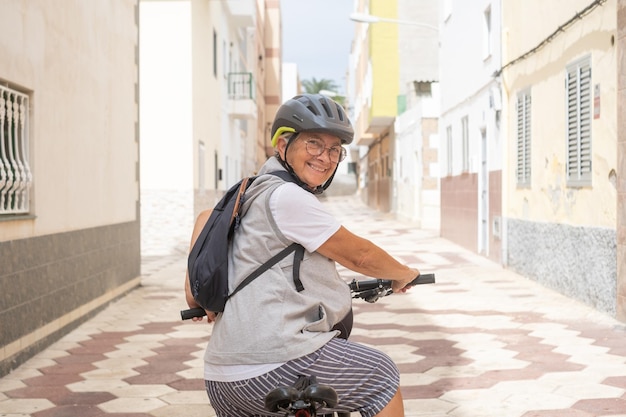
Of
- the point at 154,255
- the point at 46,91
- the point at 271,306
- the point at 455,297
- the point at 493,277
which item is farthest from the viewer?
the point at 154,255

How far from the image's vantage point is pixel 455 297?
10.6 metres

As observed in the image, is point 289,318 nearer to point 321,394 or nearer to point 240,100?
point 321,394

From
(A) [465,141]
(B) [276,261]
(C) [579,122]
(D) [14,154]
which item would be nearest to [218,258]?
(B) [276,261]

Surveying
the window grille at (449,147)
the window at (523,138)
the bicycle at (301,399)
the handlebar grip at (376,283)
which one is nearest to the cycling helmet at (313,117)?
the handlebar grip at (376,283)

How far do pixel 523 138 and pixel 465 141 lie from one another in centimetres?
562

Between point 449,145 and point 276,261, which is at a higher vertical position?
point 449,145

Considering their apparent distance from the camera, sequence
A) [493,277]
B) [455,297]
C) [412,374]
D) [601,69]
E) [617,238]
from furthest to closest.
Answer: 1. [493,277]
2. [455,297]
3. [601,69]
4. [617,238]
5. [412,374]

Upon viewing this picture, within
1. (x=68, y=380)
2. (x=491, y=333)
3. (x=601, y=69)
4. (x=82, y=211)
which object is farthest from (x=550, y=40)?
(x=68, y=380)

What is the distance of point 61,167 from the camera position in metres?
8.00

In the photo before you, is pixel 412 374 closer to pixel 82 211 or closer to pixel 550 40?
pixel 82 211

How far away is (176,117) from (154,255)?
320 cm

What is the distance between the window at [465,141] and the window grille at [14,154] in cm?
1246

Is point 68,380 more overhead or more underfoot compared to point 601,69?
more underfoot

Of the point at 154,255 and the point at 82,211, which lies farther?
the point at 154,255
